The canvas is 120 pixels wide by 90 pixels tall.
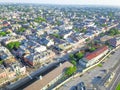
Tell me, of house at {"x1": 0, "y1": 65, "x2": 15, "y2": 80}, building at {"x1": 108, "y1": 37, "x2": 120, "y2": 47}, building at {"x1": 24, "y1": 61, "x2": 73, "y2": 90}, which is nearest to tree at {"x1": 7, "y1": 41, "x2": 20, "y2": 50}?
house at {"x1": 0, "y1": 65, "x2": 15, "y2": 80}

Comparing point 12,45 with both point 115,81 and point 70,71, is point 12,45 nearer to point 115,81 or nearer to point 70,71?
point 70,71

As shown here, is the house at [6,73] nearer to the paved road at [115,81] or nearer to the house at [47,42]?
the paved road at [115,81]

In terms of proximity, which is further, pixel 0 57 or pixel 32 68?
pixel 0 57

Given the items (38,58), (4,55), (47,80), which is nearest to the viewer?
(47,80)

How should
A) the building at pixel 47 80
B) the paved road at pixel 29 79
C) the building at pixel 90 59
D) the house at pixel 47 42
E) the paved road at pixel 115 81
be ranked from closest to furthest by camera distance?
the building at pixel 47 80, the paved road at pixel 115 81, the paved road at pixel 29 79, the building at pixel 90 59, the house at pixel 47 42

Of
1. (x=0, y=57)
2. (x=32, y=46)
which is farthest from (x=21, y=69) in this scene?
(x=32, y=46)

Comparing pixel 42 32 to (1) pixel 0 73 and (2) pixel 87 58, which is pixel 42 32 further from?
(1) pixel 0 73

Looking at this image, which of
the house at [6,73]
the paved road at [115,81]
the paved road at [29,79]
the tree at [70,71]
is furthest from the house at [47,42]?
the paved road at [115,81]

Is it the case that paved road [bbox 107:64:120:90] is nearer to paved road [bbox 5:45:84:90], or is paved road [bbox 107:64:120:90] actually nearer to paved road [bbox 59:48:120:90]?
paved road [bbox 59:48:120:90]

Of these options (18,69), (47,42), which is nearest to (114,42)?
(47,42)

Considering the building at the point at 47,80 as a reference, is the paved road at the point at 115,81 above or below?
below

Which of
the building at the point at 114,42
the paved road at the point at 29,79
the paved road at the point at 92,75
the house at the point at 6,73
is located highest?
the building at the point at 114,42
